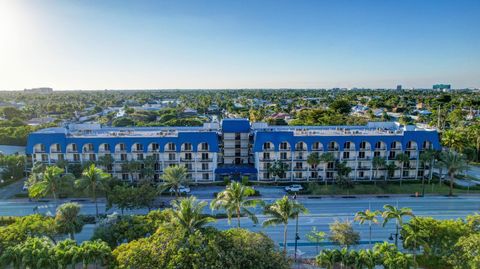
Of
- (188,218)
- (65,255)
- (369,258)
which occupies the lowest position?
(369,258)

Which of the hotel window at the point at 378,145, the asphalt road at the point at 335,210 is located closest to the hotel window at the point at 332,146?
the hotel window at the point at 378,145

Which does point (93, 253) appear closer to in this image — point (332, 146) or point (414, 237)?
point (414, 237)

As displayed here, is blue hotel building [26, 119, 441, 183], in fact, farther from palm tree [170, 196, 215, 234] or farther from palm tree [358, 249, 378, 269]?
palm tree [170, 196, 215, 234]

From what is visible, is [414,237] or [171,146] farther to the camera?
[171,146]

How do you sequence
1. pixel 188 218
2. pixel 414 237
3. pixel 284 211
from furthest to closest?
1. pixel 284 211
2. pixel 414 237
3. pixel 188 218

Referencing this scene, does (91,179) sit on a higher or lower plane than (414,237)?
higher

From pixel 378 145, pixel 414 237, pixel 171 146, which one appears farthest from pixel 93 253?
pixel 378 145
